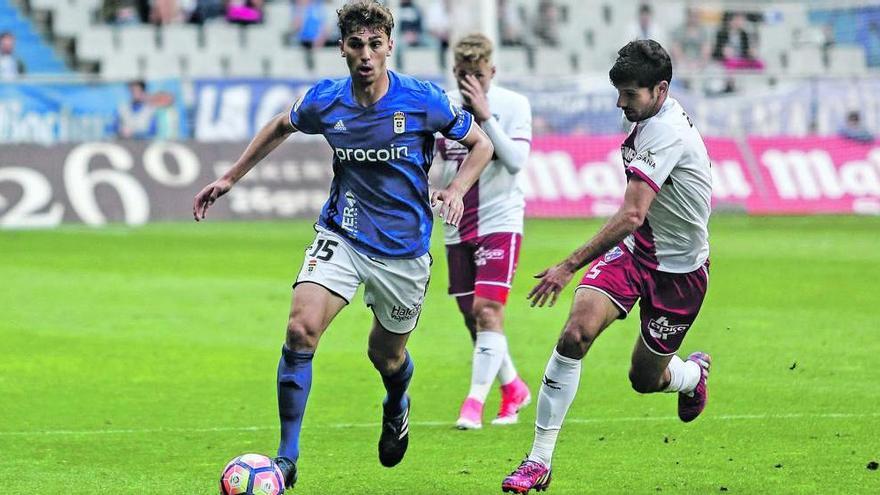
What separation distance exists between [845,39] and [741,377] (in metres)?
21.0

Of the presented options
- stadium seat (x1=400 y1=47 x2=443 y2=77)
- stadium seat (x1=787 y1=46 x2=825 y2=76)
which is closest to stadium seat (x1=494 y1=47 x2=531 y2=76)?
stadium seat (x1=400 y1=47 x2=443 y2=77)

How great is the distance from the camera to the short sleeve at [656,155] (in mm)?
6980

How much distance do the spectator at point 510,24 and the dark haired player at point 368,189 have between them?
21991mm

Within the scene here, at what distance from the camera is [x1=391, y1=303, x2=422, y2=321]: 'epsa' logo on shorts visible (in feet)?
24.2

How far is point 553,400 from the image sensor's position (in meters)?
7.21

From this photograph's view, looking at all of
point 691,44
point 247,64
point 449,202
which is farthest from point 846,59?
point 449,202

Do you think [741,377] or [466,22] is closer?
[741,377]

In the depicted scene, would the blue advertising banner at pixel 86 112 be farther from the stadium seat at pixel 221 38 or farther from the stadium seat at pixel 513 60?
the stadium seat at pixel 513 60

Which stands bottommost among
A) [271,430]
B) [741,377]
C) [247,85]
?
[247,85]

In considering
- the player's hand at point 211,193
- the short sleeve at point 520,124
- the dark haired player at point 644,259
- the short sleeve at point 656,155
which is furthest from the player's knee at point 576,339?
the short sleeve at point 520,124

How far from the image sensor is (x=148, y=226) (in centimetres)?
2258

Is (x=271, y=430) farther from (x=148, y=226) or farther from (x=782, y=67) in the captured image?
(x=782, y=67)

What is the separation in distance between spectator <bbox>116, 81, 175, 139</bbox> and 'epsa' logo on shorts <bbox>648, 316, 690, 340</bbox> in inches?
642

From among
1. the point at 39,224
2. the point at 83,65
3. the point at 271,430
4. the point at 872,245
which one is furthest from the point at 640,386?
the point at 83,65
